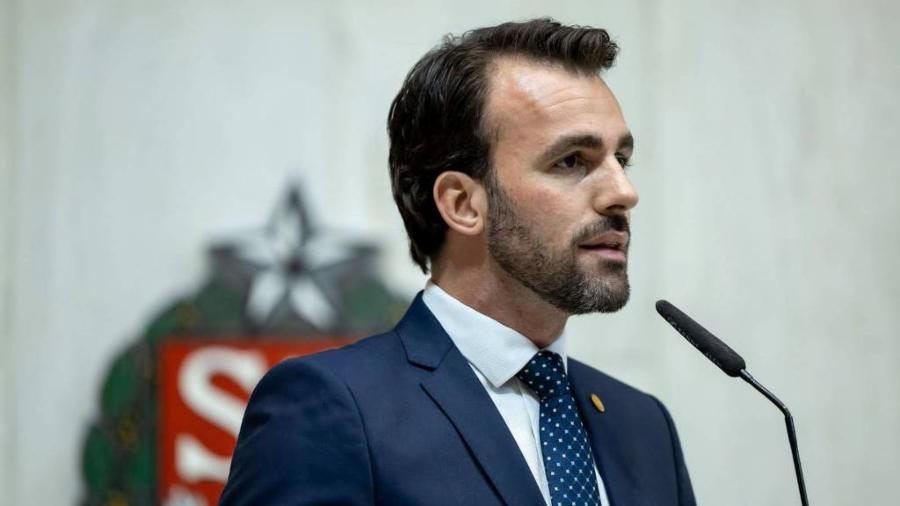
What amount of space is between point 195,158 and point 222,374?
21.0 inches

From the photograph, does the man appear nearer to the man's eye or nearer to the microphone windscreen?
the man's eye

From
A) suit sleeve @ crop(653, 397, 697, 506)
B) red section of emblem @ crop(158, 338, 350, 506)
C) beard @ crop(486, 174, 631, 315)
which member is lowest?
red section of emblem @ crop(158, 338, 350, 506)

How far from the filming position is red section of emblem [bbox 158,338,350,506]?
9.01ft

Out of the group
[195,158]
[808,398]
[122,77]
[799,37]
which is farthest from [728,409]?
[122,77]

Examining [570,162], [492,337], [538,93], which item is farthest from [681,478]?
[538,93]

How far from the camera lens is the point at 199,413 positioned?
276 cm

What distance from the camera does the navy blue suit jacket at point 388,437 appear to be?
1411 millimetres

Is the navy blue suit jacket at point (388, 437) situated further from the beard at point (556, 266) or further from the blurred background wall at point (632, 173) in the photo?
the blurred background wall at point (632, 173)

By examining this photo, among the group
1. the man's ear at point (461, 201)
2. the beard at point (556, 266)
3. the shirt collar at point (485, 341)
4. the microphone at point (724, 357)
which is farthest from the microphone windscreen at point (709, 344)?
the man's ear at point (461, 201)

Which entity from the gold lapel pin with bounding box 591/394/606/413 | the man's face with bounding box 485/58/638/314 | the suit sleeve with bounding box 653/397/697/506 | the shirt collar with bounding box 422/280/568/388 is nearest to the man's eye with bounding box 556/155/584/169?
the man's face with bounding box 485/58/638/314

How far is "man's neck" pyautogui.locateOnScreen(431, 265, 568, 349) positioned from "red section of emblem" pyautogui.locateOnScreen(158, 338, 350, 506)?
1.20 meters

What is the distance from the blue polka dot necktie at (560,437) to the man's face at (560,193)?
0.31ft

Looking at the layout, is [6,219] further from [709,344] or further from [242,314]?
[709,344]

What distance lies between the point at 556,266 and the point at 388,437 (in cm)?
36
